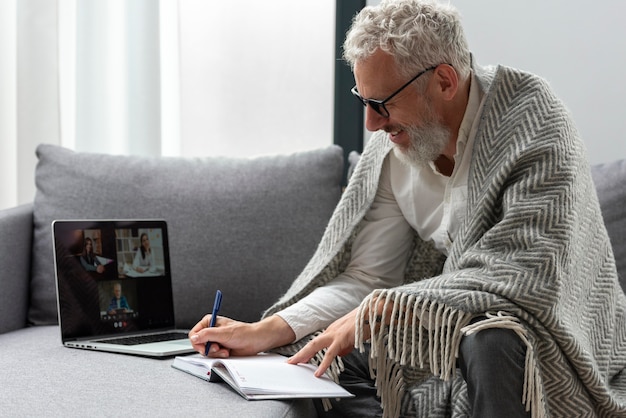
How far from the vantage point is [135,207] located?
6.84ft

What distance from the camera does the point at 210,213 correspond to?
2.07 meters

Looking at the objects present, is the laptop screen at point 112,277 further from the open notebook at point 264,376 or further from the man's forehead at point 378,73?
the man's forehead at point 378,73

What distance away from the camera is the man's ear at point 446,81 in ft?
5.37

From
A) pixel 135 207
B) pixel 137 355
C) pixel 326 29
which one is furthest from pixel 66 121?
pixel 137 355

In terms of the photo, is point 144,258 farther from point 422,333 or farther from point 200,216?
point 422,333

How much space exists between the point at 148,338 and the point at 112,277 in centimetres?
15

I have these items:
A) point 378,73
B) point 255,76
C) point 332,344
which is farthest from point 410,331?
point 255,76

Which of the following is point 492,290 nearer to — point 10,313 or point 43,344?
point 43,344

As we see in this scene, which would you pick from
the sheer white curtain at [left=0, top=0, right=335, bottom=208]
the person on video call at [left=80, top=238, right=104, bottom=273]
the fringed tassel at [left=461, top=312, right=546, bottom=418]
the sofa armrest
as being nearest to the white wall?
the sheer white curtain at [left=0, top=0, right=335, bottom=208]

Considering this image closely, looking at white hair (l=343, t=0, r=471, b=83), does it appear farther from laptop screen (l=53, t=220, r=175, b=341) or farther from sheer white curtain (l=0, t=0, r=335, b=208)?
sheer white curtain (l=0, t=0, r=335, b=208)

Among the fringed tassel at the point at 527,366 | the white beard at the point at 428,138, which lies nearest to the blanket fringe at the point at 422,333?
the fringed tassel at the point at 527,366

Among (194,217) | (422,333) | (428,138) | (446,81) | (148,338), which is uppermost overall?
(446,81)

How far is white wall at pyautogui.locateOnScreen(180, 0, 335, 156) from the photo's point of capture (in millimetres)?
2453

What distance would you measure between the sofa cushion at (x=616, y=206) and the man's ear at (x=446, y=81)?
0.47 m
